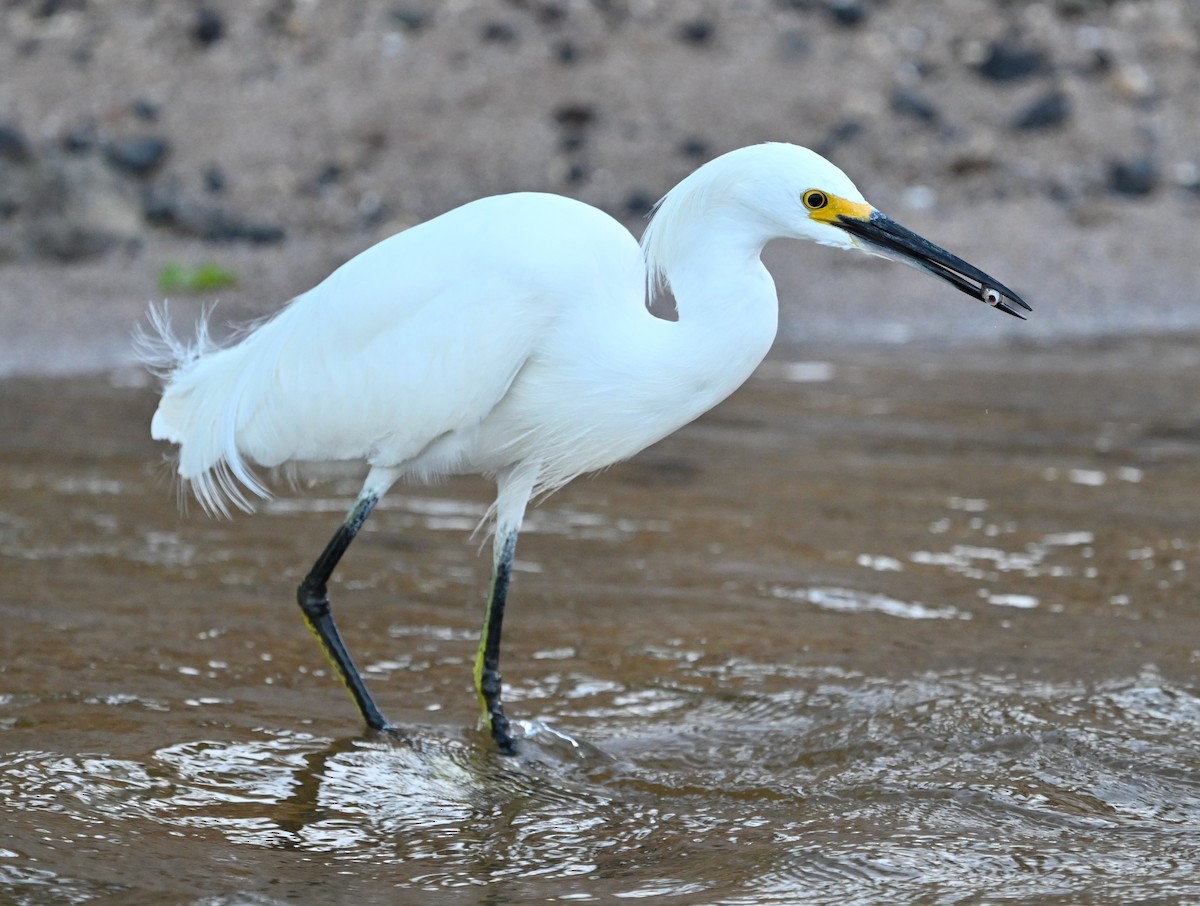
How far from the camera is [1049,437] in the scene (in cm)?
716

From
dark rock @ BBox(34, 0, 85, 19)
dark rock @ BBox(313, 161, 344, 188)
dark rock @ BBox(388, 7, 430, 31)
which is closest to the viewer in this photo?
dark rock @ BBox(313, 161, 344, 188)

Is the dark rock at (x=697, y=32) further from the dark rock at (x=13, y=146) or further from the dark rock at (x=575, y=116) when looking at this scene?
the dark rock at (x=13, y=146)

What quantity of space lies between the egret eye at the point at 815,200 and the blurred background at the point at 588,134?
19.6ft

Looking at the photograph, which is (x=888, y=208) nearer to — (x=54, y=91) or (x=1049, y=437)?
(x=1049, y=437)

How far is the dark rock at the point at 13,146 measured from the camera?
1009cm

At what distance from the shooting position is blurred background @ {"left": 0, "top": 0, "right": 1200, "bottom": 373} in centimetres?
988

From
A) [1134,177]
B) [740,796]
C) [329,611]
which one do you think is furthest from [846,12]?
[740,796]

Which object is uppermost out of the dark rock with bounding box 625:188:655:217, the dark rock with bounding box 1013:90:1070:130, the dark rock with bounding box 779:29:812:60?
the dark rock with bounding box 779:29:812:60

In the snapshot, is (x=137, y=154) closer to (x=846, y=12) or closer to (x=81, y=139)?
(x=81, y=139)

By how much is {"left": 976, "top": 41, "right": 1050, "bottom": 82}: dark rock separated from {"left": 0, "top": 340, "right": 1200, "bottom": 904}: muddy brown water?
17.3 feet

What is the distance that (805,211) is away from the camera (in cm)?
360

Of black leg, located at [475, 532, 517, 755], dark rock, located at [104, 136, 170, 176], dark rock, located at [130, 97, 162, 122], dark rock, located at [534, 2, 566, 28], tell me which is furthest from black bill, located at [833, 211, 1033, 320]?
dark rock, located at [534, 2, 566, 28]

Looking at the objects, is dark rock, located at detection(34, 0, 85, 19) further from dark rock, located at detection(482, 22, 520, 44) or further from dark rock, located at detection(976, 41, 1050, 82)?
dark rock, located at detection(976, 41, 1050, 82)

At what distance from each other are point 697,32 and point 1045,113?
254 cm
